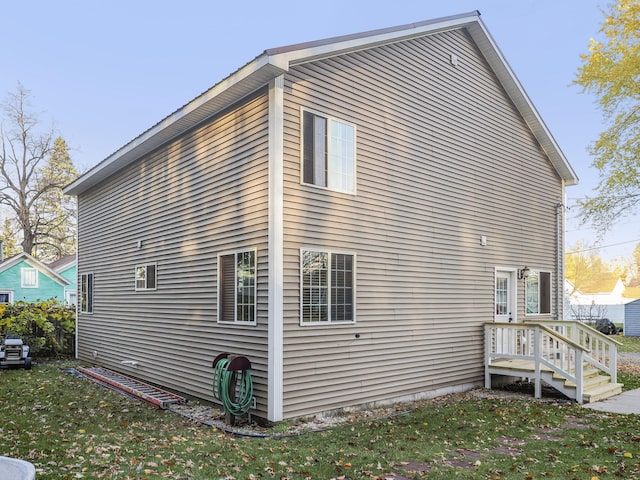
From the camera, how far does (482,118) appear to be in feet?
37.1

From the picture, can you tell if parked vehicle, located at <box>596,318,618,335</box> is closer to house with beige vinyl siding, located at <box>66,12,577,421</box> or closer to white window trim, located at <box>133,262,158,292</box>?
house with beige vinyl siding, located at <box>66,12,577,421</box>

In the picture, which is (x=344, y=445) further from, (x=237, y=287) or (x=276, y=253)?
(x=237, y=287)

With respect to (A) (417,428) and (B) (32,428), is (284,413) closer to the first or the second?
(A) (417,428)

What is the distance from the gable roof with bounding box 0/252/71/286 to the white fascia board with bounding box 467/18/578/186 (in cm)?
2512

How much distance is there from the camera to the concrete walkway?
27.0 ft

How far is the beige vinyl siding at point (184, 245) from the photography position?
7.69 meters

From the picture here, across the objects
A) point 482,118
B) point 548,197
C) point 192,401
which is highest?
point 482,118

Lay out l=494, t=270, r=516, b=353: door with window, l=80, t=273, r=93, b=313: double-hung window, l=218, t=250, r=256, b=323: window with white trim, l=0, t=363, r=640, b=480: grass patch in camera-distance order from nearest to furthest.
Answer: l=0, t=363, r=640, b=480: grass patch → l=218, t=250, r=256, b=323: window with white trim → l=494, t=270, r=516, b=353: door with window → l=80, t=273, r=93, b=313: double-hung window

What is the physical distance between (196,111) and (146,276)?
4.25m

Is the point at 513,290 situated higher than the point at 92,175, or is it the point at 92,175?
the point at 92,175

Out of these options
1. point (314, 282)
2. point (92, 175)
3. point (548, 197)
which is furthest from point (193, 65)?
point (314, 282)

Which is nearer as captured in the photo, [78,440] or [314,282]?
[78,440]

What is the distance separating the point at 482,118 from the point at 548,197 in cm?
342

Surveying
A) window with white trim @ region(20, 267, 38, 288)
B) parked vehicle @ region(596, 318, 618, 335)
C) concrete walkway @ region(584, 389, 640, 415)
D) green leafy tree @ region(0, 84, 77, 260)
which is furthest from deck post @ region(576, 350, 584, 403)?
green leafy tree @ region(0, 84, 77, 260)
